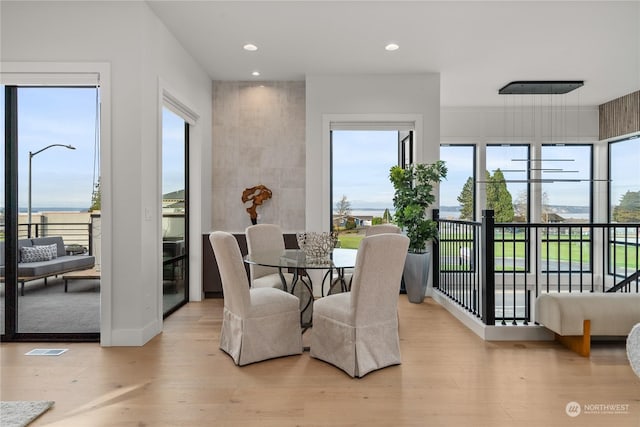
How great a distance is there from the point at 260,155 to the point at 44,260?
279 centimetres

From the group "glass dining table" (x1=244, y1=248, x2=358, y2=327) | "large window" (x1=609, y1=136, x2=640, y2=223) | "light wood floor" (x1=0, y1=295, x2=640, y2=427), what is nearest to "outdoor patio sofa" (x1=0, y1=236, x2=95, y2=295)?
"light wood floor" (x1=0, y1=295, x2=640, y2=427)

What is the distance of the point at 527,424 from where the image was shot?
209cm

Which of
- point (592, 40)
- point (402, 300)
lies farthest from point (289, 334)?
point (592, 40)

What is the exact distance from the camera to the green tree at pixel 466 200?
270 inches

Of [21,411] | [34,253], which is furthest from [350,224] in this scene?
[21,411]

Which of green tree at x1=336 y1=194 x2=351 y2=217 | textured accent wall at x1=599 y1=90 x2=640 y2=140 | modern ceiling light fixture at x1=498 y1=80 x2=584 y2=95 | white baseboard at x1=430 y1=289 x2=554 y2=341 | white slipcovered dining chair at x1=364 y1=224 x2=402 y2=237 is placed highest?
modern ceiling light fixture at x1=498 y1=80 x2=584 y2=95

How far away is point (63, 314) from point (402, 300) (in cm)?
369

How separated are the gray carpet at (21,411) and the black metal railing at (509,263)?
11.0ft

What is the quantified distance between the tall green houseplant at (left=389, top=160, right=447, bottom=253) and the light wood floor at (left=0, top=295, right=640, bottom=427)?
1.61 metres

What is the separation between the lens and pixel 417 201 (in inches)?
189

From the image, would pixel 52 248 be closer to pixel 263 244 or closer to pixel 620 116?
pixel 263 244

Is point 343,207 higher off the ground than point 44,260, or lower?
higher

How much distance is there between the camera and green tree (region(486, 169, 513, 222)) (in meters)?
6.87

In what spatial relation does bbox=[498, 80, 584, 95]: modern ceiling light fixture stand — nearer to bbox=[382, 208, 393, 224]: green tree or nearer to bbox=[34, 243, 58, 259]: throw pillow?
Result: bbox=[382, 208, 393, 224]: green tree
